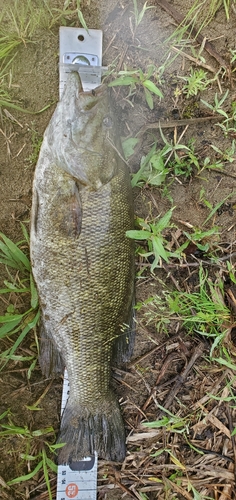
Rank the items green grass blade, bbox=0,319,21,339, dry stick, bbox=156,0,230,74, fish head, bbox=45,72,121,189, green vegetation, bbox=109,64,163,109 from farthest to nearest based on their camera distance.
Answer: dry stick, bbox=156,0,230,74, green vegetation, bbox=109,64,163,109, green grass blade, bbox=0,319,21,339, fish head, bbox=45,72,121,189

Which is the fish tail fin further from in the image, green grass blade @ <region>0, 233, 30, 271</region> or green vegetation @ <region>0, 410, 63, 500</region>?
green grass blade @ <region>0, 233, 30, 271</region>

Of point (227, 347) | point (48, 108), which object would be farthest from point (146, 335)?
point (48, 108)

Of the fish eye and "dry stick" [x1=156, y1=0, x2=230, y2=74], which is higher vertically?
"dry stick" [x1=156, y1=0, x2=230, y2=74]

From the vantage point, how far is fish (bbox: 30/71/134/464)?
2.45 metres

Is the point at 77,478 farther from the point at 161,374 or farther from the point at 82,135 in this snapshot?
the point at 82,135

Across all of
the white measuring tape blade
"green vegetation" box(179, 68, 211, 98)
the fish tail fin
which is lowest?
the white measuring tape blade

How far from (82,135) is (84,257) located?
74cm

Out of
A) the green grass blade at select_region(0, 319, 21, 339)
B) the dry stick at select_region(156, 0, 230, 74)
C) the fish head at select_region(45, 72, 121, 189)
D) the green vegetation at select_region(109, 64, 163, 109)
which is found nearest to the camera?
the fish head at select_region(45, 72, 121, 189)

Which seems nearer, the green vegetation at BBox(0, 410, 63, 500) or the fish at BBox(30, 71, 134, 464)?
the fish at BBox(30, 71, 134, 464)

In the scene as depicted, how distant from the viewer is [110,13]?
291 cm

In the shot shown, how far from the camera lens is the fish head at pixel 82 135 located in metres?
2.42

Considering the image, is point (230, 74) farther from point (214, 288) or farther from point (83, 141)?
point (214, 288)

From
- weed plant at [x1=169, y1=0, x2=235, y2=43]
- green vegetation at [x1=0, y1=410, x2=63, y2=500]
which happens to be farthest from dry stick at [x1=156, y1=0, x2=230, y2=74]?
green vegetation at [x1=0, y1=410, x2=63, y2=500]

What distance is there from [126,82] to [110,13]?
55 centimetres
